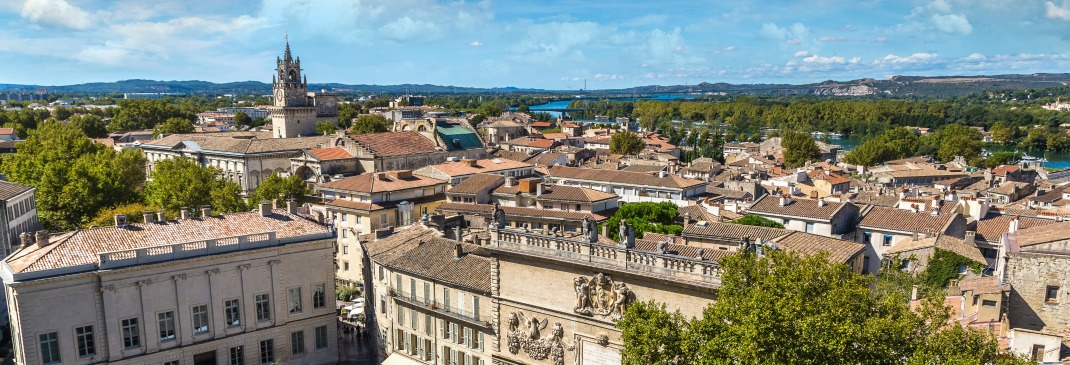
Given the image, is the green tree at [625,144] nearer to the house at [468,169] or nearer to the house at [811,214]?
the house at [468,169]

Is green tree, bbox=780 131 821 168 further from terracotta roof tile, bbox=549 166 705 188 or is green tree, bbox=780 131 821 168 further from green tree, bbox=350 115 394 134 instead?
green tree, bbox=350 115 394 134

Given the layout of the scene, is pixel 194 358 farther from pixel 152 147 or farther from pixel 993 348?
pixel 152 147

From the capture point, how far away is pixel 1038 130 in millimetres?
177000

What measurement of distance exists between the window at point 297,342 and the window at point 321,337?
874 millimetres

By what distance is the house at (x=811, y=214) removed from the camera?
51.3 meters

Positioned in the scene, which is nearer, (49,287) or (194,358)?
(49,287)

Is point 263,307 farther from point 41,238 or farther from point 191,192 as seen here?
point 191,192

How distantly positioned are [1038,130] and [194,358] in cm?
20635

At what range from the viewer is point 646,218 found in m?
52.7

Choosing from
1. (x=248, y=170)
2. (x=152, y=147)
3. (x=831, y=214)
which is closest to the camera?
(x=831, y=214)

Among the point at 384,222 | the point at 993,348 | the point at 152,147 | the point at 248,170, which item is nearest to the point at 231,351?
the point at 384,222

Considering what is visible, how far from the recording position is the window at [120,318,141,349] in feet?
106

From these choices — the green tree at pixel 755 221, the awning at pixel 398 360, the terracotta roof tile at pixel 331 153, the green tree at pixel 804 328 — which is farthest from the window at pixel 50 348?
the terracotta roof tile at pixel 331 153

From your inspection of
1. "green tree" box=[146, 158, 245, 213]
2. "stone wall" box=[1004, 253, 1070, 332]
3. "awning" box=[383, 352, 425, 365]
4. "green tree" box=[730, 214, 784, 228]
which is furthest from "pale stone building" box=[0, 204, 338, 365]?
"stone wall" box=[1004, 253, 1070, 332]
